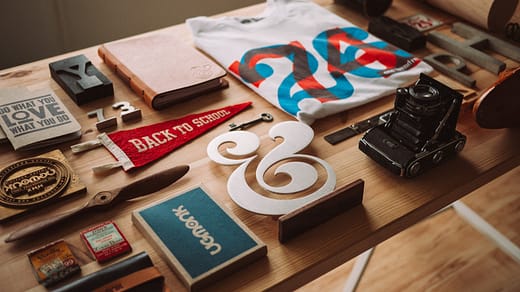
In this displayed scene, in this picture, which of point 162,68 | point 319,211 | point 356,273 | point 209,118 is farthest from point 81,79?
point 356,273

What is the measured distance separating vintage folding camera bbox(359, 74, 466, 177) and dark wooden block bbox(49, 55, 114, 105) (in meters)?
0.55

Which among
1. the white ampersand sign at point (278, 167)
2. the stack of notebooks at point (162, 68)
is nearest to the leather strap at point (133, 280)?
the white ampersand sign at point (278, 167)

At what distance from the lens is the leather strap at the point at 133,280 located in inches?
30.0

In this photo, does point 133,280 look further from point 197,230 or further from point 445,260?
point 445,260

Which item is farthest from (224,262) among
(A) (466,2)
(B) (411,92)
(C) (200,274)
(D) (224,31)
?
(A) (466,2)

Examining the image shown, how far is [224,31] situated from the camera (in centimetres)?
141

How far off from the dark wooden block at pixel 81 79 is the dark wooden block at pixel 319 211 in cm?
54

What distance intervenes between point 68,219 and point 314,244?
0.39 meters

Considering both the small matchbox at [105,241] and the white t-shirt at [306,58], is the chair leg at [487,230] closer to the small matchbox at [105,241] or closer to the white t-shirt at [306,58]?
the white t-shirt at [306,58]

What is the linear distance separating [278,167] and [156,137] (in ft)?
0.81

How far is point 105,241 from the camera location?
0.85 metres

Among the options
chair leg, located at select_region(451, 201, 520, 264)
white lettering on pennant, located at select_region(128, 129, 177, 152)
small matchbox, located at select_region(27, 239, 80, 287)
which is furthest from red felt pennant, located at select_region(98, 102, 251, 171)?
chair leg, located at select_region(451, 201, 520, 264)

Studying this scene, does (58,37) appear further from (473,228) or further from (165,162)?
(473,228)

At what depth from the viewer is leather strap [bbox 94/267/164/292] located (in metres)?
0.76
